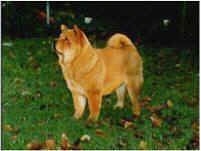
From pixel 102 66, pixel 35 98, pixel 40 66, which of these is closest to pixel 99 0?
pixel 40 66

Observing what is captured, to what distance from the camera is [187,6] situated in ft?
40.1

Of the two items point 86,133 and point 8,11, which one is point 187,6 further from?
point 86,133

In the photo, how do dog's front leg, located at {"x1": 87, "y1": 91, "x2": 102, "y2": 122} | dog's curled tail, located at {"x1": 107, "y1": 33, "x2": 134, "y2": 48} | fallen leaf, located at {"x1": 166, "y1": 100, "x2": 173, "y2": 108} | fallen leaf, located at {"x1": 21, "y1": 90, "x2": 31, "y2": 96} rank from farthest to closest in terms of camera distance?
fallen leaf, located at {"x1": 21, "y1": 90, "x2": 31, "y2": 96}
fallen leaf, located at {"x1": 166, "y1": 100, "x2": 173, "y2": 108}
dog's curled tail, located at {"x1": 107, "y1": 33, "x2": 134, "y2": 48}
dog's front leg, located at {"x1": 87, "y1": 91, "x2": 102, "y2": 122}

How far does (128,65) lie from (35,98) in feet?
5.25

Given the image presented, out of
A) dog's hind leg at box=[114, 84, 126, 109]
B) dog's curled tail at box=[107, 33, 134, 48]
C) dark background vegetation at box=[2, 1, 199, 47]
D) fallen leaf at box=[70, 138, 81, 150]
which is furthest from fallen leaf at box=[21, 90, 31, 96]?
dark background vegetation at box=[2, 1, 199, 47]

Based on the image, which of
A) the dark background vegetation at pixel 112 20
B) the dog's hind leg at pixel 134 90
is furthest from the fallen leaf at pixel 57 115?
the dark background vegetation at pixel 112 20

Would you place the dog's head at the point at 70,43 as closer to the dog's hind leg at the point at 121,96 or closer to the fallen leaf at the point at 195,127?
the dog's hind leg at the point at 121,96

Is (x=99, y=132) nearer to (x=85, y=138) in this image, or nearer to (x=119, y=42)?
(x=85, y=138)

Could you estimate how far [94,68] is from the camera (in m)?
7.23

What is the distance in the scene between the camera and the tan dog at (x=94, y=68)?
22.8ft

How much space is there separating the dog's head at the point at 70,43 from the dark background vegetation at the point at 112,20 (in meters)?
5.65

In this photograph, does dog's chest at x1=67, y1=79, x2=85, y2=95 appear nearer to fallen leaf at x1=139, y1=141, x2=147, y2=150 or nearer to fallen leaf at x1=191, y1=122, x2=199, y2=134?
fallen leaf at x1=139, y1=141, x2=147, y2=150

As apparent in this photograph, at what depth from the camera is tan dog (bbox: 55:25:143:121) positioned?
6941 millimetres

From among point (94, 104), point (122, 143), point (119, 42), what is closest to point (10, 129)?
point (94, 104)
